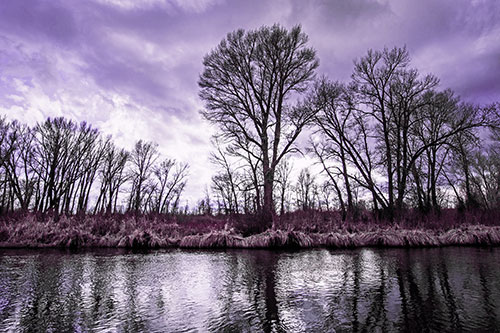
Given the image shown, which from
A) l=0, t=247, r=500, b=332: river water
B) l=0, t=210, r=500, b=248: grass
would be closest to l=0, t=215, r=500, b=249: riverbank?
l=0, t=210, r=500, b=248: grass

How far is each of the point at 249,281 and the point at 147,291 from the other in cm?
148

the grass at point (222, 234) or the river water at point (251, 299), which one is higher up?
the grass at point (222, 234)

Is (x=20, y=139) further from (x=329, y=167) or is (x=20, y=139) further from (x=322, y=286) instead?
(x=322, y=286)

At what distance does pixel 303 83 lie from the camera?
1836cm

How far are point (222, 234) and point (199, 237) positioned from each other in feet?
2.74

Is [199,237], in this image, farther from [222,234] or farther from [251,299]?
[251,299]

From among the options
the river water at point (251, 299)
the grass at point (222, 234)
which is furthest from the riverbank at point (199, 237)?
the river water at point (251, 299)

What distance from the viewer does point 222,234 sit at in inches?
371

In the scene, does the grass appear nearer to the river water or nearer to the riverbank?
the riverbank

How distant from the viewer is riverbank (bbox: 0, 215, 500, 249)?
30.0ft

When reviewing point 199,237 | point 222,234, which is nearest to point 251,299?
point 222,234

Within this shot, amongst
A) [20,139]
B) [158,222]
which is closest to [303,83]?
[158,222]

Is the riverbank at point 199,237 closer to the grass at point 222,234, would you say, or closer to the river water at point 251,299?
the grass at point 222,234

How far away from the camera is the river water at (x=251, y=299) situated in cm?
238
